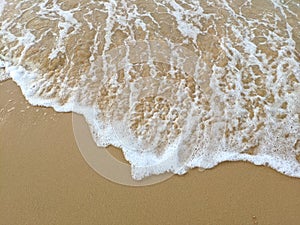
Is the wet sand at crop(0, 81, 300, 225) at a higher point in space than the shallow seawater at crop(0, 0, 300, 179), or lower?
lower

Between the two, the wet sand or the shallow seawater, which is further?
the shallow seawater

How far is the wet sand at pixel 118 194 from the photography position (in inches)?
91.5

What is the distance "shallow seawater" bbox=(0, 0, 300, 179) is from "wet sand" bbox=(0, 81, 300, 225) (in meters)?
0.16

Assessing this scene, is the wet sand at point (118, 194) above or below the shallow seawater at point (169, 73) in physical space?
below

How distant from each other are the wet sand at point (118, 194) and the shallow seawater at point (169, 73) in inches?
6.4

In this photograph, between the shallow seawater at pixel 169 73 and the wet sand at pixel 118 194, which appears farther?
the shallow seawater at pixel 169 73

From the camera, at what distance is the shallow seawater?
9.03ft

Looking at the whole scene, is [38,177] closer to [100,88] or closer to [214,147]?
[100,88]

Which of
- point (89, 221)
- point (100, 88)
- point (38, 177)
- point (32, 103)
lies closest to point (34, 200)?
point (38, 177)

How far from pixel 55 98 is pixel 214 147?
143 cm

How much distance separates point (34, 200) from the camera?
2.38 metres

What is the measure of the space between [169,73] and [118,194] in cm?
135

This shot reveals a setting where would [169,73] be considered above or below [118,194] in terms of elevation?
above

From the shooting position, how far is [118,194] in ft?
7.95
